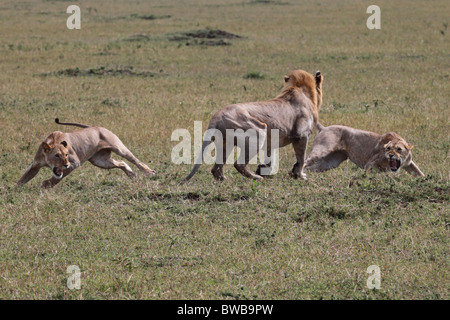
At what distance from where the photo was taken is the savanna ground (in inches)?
216

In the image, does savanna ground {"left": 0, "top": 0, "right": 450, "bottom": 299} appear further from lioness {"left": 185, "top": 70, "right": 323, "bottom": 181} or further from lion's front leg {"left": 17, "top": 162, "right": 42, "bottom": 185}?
lioness {"left": 185, "top": 70, "right": 323, "bottom": 181}

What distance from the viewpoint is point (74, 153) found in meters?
8.14

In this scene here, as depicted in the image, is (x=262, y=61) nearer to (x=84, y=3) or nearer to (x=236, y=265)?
(x=236, y=265)

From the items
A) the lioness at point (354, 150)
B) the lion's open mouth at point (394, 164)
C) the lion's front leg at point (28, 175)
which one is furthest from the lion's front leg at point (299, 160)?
the lion's front leg at point (28, 175)

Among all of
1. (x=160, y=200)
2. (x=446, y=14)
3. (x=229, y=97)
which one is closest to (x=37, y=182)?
(x=160, y=200)

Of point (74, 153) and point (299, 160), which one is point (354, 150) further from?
point (74, 153)

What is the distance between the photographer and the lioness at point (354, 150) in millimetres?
8422

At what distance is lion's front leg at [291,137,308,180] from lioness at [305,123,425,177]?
0.36 m

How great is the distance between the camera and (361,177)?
8.04 meters

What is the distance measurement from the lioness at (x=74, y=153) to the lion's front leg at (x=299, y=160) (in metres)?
1.66

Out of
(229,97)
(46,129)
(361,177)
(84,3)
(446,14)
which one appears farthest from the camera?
(84,3)

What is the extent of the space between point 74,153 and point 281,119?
2367 mm

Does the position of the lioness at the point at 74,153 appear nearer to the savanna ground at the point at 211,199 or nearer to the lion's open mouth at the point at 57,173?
the lion's open mouth at the point at 57,173
